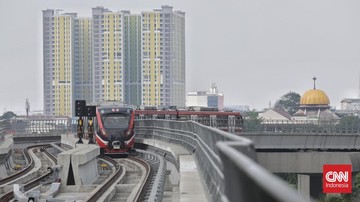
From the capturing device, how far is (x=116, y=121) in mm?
43625

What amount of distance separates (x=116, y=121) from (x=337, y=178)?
43.2 ft

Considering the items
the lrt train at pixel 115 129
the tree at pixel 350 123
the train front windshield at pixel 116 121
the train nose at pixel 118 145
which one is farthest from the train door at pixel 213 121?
the train nose at pixel 118 145

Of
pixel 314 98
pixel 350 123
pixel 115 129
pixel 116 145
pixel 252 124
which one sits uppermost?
pixel 314 98

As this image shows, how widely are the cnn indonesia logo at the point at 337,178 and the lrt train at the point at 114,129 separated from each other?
10.4 m

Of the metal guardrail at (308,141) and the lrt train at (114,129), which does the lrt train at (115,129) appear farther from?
the metal guardrail at (308,141)

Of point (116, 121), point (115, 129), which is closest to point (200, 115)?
point (116, 121)

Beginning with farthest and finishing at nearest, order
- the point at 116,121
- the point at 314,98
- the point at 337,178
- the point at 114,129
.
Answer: the point at 314,98
the point at 337,178
the point at 116,121
the point at 114,129

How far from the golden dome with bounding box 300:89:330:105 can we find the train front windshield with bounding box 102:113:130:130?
477 feet

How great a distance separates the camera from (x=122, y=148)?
140 ft

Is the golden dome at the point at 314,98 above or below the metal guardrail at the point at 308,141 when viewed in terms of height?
above

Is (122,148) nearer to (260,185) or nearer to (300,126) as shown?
(300,126)

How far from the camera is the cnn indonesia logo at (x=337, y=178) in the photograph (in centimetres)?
4631

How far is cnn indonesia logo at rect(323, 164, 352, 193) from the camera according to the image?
46.3 metres

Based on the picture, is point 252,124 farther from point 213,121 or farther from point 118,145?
point 118,145
